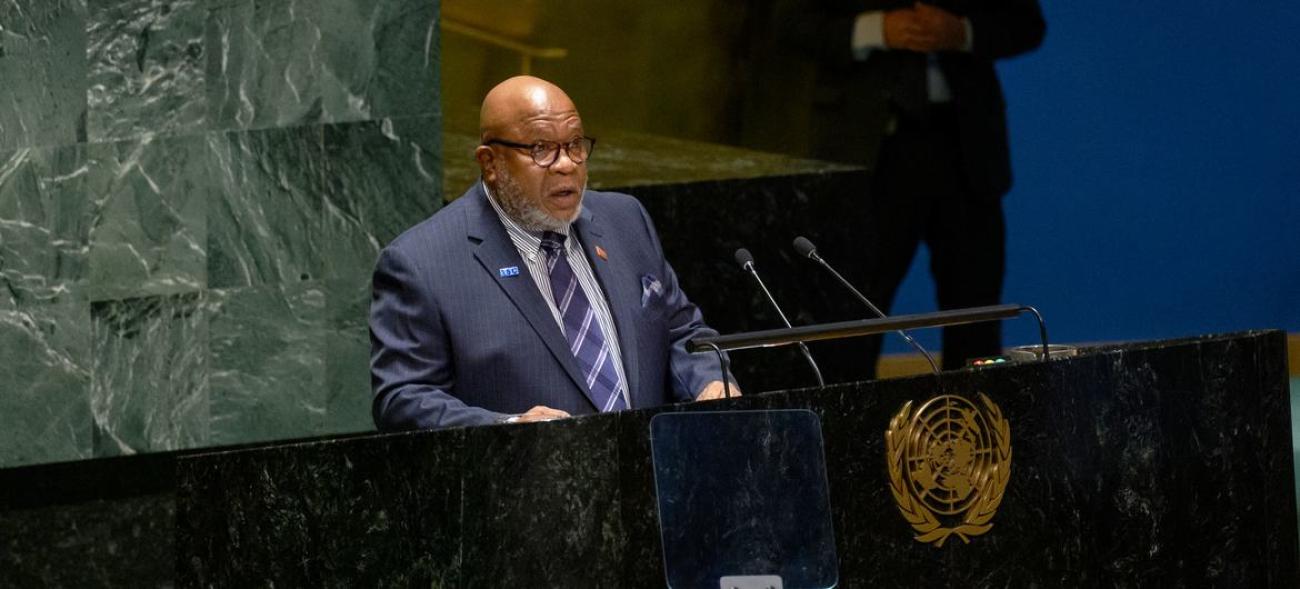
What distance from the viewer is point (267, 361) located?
6004 mm

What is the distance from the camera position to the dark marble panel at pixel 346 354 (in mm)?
6039

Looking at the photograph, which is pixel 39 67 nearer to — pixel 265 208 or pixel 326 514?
pixel 265 208

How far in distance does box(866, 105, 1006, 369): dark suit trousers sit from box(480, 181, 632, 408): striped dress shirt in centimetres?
239

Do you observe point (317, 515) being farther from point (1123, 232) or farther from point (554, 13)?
point (1123, 232)

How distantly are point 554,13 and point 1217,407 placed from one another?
325 centimetres

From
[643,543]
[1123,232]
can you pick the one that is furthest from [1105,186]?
[643,543]

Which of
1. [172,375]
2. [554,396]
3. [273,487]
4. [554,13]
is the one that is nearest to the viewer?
[273,487]

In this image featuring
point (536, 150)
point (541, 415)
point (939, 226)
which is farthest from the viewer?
point (939, 226)

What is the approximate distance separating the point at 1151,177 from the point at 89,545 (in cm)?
385

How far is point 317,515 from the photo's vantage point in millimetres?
3156

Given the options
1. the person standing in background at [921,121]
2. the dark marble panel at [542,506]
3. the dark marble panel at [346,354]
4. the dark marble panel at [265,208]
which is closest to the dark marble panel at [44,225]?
the dark marble panel at [265,208]

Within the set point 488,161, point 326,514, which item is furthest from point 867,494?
point 488,161

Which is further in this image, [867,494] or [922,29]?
[922,29]

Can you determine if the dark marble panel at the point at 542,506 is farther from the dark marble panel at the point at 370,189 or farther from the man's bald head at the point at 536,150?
the dark marble panel at the point at 370,189
